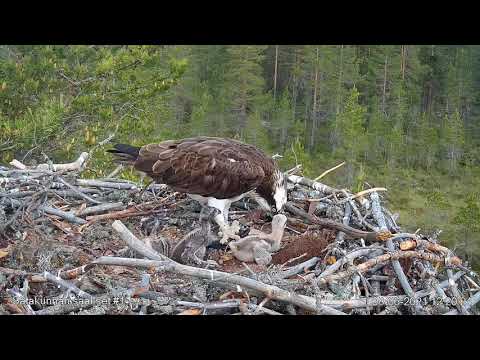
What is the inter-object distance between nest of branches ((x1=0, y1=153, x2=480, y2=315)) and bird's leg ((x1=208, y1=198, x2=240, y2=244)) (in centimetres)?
12

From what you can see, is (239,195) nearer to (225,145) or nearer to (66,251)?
(225,145)

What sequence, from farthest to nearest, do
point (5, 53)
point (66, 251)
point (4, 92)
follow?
point (5, 53)
point (4, 92)
point (66, 251)

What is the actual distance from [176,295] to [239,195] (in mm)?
1238

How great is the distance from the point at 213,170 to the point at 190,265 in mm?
Answer: 765

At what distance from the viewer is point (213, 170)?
14.6 feet

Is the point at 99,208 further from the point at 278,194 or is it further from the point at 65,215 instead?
the point at 278,194

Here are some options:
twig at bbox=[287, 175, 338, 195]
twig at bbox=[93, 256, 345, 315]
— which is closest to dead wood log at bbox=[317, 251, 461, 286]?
twig at bbox=[93, 256, 345, 315]

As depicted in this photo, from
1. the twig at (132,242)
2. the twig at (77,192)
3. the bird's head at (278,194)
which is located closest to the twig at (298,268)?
the bird's head at (278,194)

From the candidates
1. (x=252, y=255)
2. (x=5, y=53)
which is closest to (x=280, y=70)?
(x=5, y=53)

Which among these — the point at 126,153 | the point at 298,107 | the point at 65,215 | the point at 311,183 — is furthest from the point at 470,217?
the point at 65,215

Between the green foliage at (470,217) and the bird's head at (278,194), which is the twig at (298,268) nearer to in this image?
the bird's head at (278,194)

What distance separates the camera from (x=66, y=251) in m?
3.94

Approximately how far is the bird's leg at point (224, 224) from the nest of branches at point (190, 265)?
0.12m

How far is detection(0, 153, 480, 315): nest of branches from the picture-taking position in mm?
3361
